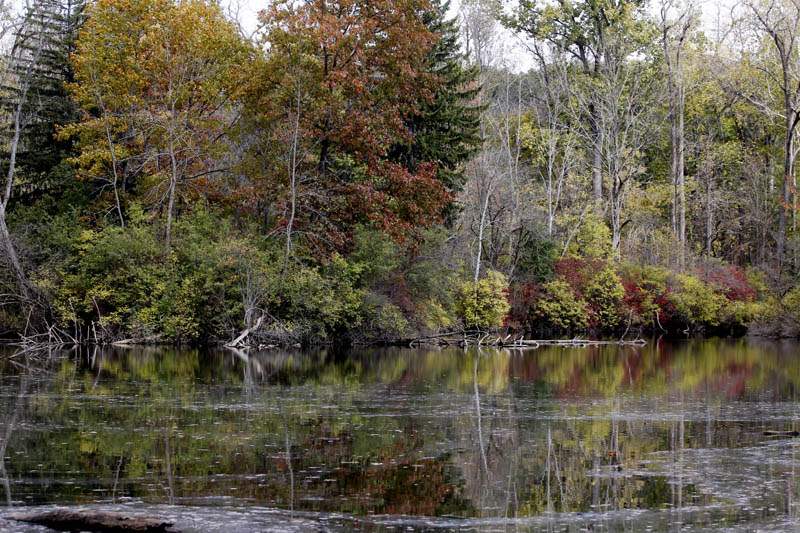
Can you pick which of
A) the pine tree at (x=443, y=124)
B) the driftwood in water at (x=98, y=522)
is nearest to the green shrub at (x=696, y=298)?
the pine tree at (x=443, y=124)

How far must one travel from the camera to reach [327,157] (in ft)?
135

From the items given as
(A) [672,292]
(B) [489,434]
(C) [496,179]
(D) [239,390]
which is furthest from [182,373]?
(A) [672,292]

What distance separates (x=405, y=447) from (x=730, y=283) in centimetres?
3820

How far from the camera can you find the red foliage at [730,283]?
4922 centimetres

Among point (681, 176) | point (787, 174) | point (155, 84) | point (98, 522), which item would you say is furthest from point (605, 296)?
point (98, 522)

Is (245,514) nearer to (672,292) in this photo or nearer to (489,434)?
(489,434)

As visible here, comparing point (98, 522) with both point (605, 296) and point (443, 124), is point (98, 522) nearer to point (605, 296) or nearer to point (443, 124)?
point (443, 124)

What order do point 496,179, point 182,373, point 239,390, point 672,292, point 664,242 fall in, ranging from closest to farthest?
point 239,390 < point 182,373 < point 496,179 < point 672,292 < point 664,242

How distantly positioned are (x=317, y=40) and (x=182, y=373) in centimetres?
1656

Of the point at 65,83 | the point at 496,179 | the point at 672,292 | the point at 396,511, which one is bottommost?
the point at 396,511

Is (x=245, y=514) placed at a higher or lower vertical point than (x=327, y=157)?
lower

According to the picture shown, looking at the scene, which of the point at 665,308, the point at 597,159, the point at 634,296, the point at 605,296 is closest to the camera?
the point at 605,296

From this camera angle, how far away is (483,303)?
42656 millimetres

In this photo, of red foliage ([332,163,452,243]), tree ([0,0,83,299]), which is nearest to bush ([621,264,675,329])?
red foliage ([332,163,452,243])
